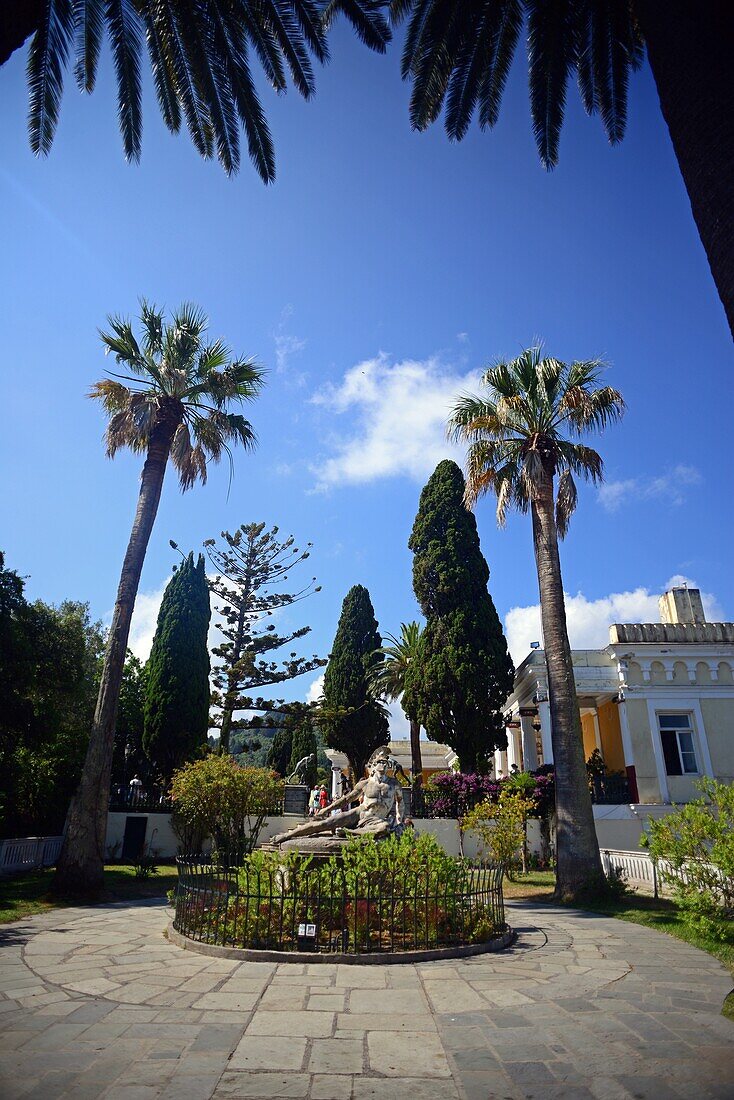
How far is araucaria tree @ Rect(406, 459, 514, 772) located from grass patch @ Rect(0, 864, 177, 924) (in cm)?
1024

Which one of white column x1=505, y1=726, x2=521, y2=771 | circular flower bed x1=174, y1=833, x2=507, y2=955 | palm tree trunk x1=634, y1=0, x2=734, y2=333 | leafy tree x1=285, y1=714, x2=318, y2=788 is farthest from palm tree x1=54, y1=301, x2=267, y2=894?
leafy tree x1=285, y1=714, x2=318, y2=788

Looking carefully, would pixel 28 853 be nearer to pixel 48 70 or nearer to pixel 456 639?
pixel 456 639

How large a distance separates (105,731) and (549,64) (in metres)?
14.0

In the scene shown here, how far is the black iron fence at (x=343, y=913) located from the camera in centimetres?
728

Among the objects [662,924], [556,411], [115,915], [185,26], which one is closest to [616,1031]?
[662,924]

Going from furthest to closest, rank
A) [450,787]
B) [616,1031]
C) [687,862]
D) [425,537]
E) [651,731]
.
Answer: [425,537] → [651,731] → [450,787] → [687,862] → [616,1031]

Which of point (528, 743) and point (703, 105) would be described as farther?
point (528, 743)

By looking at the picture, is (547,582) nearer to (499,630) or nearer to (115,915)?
(499,630)

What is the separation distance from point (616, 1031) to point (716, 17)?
7861 mm

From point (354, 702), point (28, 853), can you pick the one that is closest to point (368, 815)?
point (28, 853)

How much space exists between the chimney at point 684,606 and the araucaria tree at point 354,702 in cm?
1397

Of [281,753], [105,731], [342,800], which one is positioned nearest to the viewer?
[342,800]

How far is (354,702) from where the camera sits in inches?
1239

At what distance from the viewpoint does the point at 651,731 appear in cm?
2102
